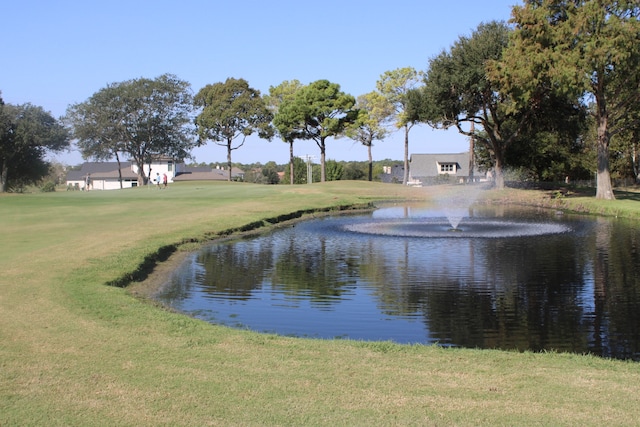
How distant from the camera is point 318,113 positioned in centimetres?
7956

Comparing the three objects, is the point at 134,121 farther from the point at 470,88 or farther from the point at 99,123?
the point at 470,88

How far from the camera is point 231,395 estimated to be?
6.18 meters

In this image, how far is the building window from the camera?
113 metres

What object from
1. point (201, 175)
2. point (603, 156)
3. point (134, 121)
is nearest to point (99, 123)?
point (134, 121)

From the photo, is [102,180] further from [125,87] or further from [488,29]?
[488,29]

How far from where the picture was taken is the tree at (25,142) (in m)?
85.1

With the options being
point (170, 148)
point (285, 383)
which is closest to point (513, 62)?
point (285, 383)

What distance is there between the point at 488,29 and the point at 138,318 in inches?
1887

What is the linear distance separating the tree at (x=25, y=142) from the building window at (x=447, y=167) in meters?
61.2

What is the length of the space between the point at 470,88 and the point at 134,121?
5733 centimetres

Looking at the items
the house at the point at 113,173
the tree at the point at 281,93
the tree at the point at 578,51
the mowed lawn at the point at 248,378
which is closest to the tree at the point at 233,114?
the tree at the point at 281,93

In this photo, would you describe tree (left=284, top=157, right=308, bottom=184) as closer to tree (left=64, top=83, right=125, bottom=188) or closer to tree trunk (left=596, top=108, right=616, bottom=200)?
tree (left=64, top=83, right=125, bottom=188)

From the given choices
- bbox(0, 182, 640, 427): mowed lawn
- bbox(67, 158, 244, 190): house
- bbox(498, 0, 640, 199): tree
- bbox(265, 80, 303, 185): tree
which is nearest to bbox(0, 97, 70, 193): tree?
bbox(67, 158, 244, 190): house

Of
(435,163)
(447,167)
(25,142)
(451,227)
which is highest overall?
(25,142)
